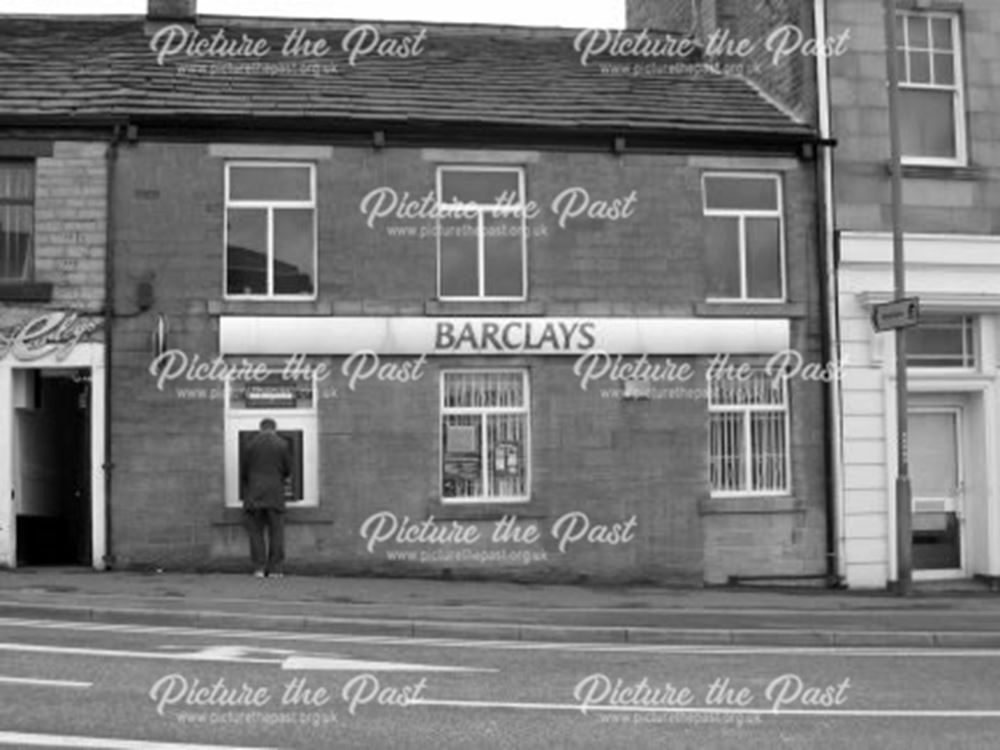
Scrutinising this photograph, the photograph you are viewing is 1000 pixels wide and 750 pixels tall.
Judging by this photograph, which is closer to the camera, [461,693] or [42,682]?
[42,682]

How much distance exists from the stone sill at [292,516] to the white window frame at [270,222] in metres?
2.61

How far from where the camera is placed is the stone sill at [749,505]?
17469 millimetres

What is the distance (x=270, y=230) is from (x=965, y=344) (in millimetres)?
9423

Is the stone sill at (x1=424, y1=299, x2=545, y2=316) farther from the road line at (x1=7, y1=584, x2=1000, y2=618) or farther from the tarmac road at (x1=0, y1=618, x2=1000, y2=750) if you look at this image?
the tarmac road at (x1=0, y1=618, x2=1000, y2=750)

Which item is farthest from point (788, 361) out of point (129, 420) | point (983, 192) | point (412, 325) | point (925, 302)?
point (129, 420)

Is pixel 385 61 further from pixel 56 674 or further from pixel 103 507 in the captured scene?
pixel 56 674

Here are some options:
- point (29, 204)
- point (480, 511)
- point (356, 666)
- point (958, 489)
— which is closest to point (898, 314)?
point (958, 489)

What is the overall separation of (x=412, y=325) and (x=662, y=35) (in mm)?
7242

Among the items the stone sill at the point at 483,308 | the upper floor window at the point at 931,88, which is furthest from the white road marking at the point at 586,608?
the upper floor window at the point at 931,88

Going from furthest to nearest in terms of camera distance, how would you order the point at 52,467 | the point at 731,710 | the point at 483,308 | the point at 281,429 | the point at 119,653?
the point at 52,467
the point at 483,308
the point at 281,429
the point at 119,653
the point at 731,710

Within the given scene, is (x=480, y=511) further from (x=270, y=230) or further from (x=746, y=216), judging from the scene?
(x=746, y=216)

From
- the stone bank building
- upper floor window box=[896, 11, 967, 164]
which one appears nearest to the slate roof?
the stone bank building

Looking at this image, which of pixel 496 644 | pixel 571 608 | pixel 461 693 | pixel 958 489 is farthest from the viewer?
pixel 958 489

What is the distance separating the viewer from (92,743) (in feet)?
24.7
